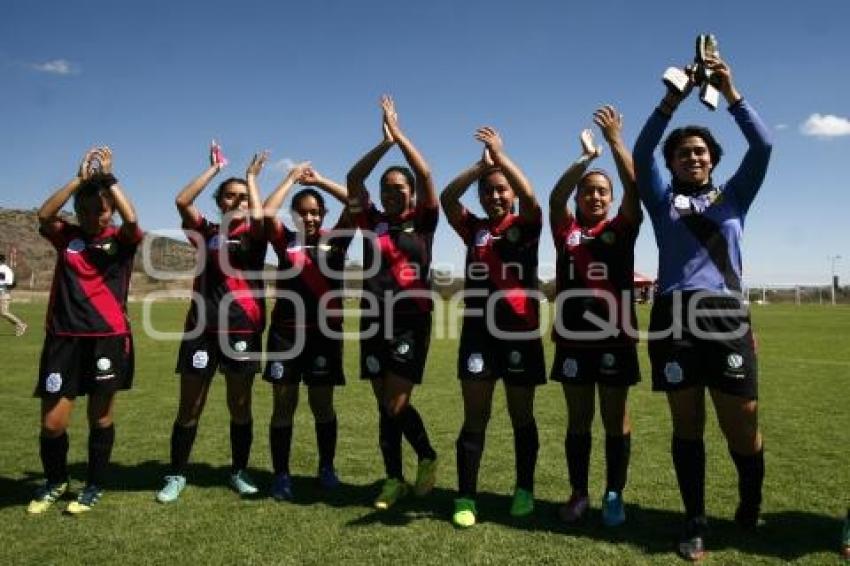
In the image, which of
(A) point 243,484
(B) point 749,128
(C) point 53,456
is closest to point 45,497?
(C) point 53,456

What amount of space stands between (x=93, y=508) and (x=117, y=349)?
3.98ft

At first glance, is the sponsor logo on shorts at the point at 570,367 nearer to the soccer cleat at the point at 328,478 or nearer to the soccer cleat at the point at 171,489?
the soccer cleat at the point at 328,478

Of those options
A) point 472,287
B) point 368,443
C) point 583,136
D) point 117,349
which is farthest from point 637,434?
point 117,349

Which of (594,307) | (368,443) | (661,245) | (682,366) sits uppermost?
(661,245)

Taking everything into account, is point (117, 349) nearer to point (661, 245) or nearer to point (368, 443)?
point (368, 443)

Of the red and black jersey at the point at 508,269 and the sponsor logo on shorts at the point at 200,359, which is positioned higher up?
the red and black jersey at the point at 508,269

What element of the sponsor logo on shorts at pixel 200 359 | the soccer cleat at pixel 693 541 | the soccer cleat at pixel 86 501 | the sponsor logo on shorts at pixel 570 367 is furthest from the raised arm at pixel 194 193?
the soccer cleat at pixel 693 541

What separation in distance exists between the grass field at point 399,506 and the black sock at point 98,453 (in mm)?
252

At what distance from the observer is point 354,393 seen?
34.9 ft

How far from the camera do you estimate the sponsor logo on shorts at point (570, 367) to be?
4789mm

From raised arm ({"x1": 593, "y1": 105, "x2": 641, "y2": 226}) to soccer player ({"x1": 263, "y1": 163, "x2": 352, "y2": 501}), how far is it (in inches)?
88.0

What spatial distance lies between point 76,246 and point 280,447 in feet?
7.61

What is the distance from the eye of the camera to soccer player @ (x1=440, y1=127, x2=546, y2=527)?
487 centimetres

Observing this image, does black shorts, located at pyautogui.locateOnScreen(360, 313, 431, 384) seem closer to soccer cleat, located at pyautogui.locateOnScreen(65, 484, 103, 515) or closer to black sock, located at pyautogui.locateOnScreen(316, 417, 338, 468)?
black sock, located at pyautogui.locateOnScreen(316, 417, 338, 468)
